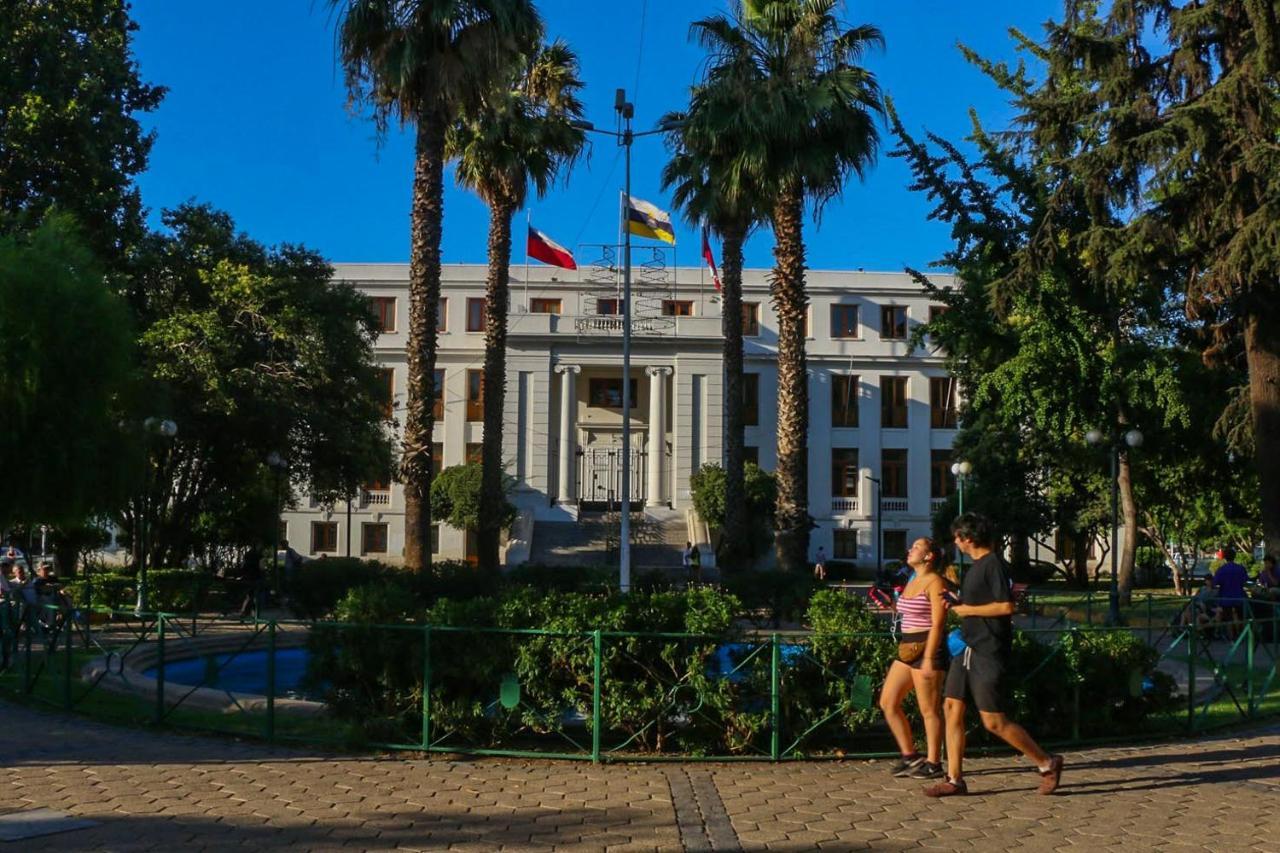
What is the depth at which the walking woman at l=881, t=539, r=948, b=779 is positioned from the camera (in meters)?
7.47

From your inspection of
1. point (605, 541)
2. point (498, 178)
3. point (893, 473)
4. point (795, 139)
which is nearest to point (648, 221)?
point (498, 178)

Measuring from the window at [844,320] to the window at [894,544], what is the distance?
8.83 metres

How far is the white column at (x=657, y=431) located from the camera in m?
47.4

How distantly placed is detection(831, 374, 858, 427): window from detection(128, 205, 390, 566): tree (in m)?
25.5

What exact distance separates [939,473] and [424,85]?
3583cm

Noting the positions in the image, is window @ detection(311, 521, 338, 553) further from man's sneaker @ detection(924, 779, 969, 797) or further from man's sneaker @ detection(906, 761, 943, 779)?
man's sneaker @ detection(924, 779, 969, 797)

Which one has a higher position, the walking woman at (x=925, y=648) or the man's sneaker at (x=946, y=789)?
the walking woman at (x=925, y=648)

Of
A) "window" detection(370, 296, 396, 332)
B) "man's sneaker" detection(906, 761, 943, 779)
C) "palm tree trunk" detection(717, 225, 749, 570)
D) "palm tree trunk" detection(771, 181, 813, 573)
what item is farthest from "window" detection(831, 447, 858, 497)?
"man's sneaker" detection(906, 761, 943, 779)

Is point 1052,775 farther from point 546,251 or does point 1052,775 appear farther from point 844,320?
point 844,320

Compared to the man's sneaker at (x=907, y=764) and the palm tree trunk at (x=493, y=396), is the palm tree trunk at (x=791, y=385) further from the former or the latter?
the man's sneaker at (x=907, y=764)

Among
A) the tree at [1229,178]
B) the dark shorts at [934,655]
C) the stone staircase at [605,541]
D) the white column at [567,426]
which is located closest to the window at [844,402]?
the stone staircase at [605,541]

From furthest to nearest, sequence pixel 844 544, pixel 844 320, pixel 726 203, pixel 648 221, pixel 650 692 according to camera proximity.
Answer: pixel 844 320
pixel 844 544
pixel 648 221
pixel 726 203
pixel 650 692

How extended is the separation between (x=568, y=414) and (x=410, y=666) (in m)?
39.0

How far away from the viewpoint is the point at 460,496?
141 ft
